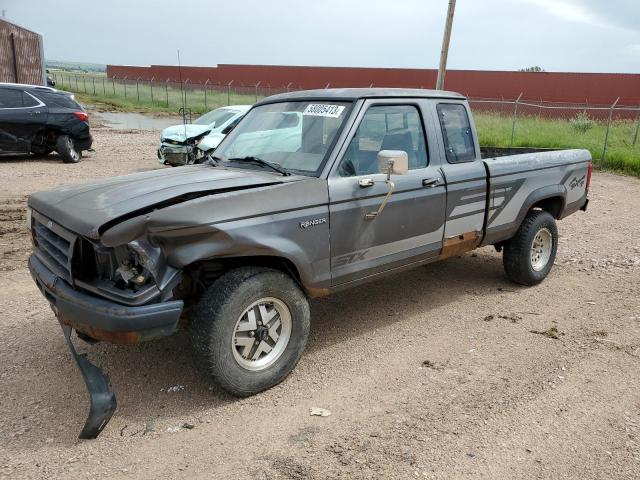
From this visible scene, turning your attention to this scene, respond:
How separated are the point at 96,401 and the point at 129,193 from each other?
128 centimetres

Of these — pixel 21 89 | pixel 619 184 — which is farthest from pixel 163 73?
pixel 619 184

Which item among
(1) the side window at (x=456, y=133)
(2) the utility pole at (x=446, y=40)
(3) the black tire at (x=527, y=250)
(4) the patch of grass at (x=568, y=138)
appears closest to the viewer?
(1) the side window at (x=456, y=133)

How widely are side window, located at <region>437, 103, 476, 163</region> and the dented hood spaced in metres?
1.70

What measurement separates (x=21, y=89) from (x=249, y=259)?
38.1 feet

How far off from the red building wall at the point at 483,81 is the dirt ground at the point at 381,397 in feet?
85.3

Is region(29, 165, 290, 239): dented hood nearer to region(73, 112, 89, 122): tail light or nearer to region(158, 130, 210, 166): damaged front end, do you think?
region(158, 130, 210, 166): damaged front end

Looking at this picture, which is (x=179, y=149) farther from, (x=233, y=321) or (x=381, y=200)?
(x=233, y=321)

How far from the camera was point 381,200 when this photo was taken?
4.12 metres

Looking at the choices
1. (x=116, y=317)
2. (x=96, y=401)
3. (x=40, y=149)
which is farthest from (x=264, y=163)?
(x=40, y=149)

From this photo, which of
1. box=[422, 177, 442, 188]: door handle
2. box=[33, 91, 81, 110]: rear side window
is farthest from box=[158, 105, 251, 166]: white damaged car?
box=[422, 177, 442, 188]: door handle

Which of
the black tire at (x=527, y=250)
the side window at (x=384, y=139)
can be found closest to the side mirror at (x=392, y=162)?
the side window at (x=384, y=139)

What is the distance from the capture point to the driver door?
13.0 feet

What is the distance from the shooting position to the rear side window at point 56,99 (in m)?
12.9

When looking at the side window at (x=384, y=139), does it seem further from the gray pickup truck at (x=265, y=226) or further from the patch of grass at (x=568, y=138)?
the patch of grass at (x=568, y=138)
